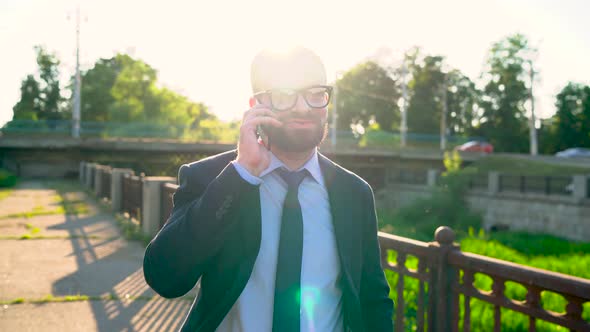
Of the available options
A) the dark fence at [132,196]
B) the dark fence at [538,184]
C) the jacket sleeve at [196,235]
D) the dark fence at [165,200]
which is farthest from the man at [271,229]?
the dark fence at [538,184]

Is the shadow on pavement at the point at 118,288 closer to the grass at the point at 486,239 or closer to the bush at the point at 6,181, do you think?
the grass at the point at 486,239

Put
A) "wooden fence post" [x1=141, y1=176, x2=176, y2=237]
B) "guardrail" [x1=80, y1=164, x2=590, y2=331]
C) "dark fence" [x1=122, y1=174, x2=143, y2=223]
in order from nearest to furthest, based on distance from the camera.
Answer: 1. "guardrail" [x1=80, y1=164, x2=590, y2=331]
2. "wooden fence post" [x1=141, y1=176, x2=176, y2=237]
3. "dark fence" [x1=122, y1=174, x2=143, y2=223]

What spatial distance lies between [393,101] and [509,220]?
46.2 meters

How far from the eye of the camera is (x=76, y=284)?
242 inches

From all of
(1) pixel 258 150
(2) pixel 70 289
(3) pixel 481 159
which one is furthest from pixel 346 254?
(3) pixel 481 159

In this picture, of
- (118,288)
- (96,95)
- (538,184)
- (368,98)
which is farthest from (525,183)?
(96,95)

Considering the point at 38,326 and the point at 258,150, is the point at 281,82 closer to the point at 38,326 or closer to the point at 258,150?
the point at 258,150

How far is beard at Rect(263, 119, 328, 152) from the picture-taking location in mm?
1851

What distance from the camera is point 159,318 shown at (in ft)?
16.6

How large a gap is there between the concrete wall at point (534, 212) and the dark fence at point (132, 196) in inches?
774

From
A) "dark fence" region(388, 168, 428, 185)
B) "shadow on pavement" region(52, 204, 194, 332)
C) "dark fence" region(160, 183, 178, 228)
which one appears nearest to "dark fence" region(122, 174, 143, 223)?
"shadow on pavement" region(52, 204, 194, 332)

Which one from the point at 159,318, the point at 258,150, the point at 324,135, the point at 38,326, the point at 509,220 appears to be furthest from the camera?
the point at 509,220

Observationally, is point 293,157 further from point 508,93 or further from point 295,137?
point 508,93

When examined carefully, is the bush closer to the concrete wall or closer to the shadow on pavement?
the shadow on pavement
